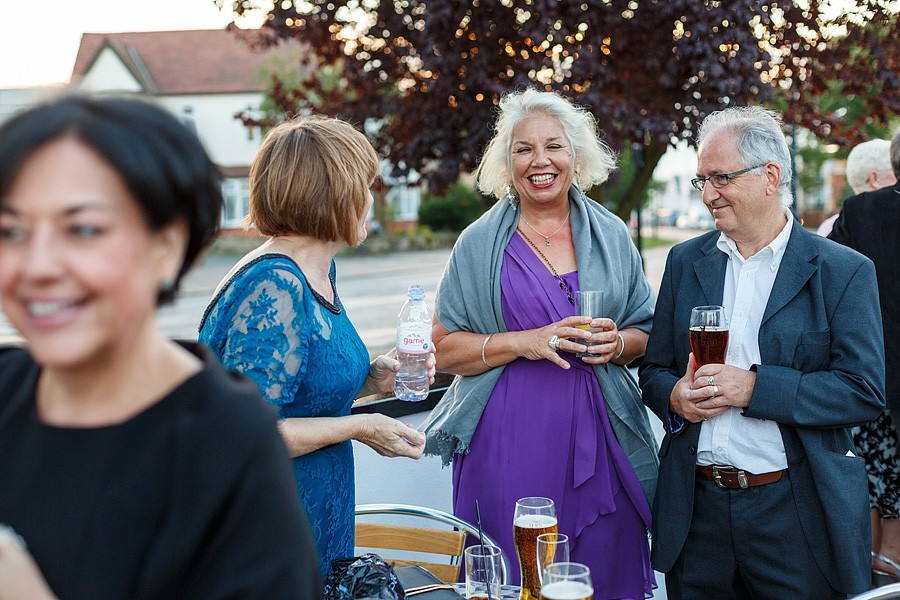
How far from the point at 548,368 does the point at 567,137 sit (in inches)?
34.8

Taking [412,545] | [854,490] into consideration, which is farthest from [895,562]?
[412,545]

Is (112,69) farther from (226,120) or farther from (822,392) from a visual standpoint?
(822,392)

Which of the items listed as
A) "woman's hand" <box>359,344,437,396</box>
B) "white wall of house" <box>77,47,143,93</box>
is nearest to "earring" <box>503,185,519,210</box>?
"woman's hand" <box>359,344,437,396</box>

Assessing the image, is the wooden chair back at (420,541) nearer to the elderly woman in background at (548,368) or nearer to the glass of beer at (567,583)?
the elderly woman in background at (548,368)

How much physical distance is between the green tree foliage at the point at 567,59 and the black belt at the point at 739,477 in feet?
7.29

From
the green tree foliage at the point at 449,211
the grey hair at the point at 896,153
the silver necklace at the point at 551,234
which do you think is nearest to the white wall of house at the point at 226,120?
the green tree foliage at the point at 449,211

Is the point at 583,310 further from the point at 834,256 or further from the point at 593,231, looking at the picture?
the point at 834,256

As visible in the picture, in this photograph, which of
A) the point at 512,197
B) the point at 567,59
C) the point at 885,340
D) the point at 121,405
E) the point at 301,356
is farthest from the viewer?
the point at 567,59

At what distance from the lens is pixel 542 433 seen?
334cm

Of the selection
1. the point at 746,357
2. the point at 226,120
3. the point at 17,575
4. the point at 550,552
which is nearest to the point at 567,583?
the point at 550,552

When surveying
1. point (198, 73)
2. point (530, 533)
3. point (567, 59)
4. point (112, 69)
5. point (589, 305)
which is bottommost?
point (530, 533)

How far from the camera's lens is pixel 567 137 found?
3484mm

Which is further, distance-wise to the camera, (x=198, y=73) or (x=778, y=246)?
(x=198, y=73)

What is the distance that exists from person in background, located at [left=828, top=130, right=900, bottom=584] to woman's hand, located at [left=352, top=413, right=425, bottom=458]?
244cm
